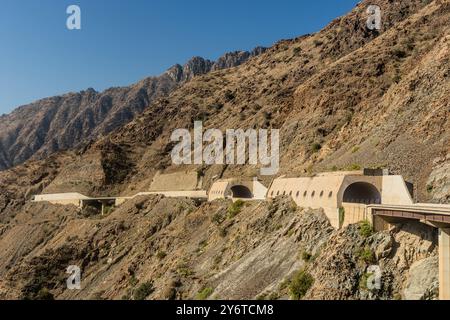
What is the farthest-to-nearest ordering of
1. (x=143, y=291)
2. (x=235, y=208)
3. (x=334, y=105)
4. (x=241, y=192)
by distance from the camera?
(x=334, y=105)
(x=241, y=192)
(x=235, y=208)
(x=143, y=291)

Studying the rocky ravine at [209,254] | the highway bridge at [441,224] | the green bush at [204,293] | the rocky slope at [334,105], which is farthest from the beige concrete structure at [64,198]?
the highway bridge at [441,224]

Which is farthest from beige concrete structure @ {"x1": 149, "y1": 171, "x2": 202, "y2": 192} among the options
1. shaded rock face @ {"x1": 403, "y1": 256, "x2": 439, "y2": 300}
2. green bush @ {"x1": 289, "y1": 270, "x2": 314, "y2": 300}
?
shaded rock face @ {"x1": 403, "y1": 256, "x2": 439, "y2": 300}

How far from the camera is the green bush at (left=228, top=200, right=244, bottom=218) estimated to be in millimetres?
56594

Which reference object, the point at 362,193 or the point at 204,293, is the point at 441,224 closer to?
the point at 362,193

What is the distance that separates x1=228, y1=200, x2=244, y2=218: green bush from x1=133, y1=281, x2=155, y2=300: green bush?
11.4m

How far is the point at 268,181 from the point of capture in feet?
239

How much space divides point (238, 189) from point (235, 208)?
49.7ft

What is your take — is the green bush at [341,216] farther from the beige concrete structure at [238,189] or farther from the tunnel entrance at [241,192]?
the tunnel entrance at [241,192]

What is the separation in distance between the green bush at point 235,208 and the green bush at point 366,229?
23001mm

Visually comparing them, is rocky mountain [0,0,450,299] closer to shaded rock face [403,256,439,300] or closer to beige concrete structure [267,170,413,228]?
shaded rock face [403,256,439,300]

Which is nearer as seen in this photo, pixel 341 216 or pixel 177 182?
pixel 341 216

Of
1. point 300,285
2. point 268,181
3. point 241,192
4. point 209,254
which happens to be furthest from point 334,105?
point 300,285

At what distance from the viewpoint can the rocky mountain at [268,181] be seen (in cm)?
3562
